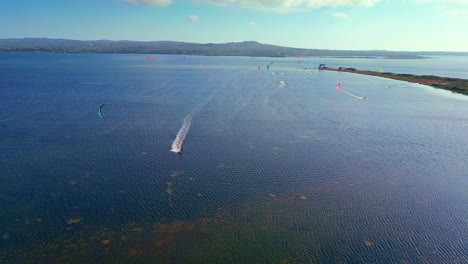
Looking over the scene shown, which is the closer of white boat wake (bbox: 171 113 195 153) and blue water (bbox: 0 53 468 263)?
blue water (bbox: 0 53 468 263)

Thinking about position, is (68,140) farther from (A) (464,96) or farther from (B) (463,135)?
(A) (464,96)

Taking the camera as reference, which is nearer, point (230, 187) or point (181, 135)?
point (230, 187)

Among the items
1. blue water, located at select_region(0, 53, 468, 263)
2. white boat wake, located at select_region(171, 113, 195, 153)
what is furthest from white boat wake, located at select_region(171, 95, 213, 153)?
blue water, located at select_region(0, 53, 468, 263)

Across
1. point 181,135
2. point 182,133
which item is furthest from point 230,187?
point 182,133

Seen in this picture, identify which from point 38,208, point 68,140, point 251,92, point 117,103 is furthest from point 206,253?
point 251,92

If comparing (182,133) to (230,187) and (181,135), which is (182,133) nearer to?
(181,135)

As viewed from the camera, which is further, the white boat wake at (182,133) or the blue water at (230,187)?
the white boat wake at (182,133)

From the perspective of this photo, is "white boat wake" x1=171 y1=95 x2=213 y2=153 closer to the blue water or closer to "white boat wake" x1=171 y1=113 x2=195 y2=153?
"white boat wake" x1=171 y1=113 x2=195 y2=153

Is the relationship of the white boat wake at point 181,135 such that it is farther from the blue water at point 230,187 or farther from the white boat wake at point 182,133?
the blue water at point 230,187

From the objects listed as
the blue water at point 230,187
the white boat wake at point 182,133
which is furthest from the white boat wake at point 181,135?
the blue water at point 230,187
